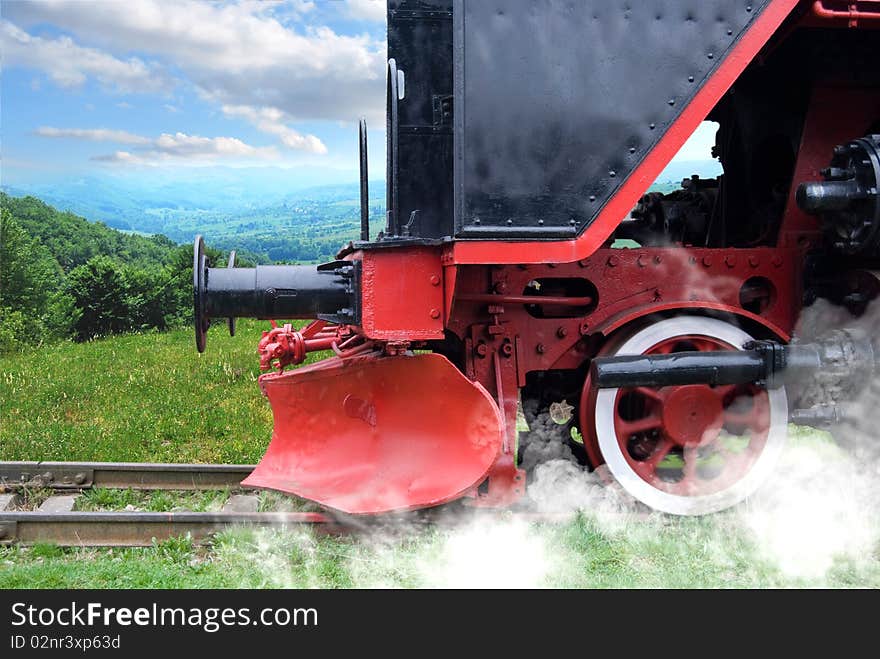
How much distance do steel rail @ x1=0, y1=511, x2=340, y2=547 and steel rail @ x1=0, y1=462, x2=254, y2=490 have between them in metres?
0.68

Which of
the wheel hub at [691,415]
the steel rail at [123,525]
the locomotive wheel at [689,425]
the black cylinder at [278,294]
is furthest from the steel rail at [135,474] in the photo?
the wheel hub at [691,415]

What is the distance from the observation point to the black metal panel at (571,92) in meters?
3.02

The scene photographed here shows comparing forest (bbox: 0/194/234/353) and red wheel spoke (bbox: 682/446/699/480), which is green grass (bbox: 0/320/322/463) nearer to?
red wheel spoke (bbox: 682/446/699/480)

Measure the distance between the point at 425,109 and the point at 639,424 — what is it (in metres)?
1.90

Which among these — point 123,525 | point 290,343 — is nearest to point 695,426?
point 290,343

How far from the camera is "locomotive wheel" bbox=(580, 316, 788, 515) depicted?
3756 mm

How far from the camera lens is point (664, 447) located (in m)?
3.85

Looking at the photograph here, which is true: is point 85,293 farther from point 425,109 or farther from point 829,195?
point 829,195

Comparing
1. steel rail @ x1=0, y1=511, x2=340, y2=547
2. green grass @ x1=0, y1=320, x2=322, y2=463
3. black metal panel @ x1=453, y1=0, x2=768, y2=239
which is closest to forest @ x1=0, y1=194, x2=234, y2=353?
green grass @ x1=0, y1=320, x2=322, y2=463

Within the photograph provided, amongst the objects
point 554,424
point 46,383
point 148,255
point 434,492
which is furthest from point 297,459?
point 148,255

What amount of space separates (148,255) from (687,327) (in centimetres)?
1431

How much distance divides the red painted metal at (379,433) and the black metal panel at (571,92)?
0.89m

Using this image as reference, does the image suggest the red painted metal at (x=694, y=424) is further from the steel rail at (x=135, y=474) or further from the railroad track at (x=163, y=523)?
the steel rail at (x=135, y=474)

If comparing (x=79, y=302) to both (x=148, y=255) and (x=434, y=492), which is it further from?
(x=434, y=492)
